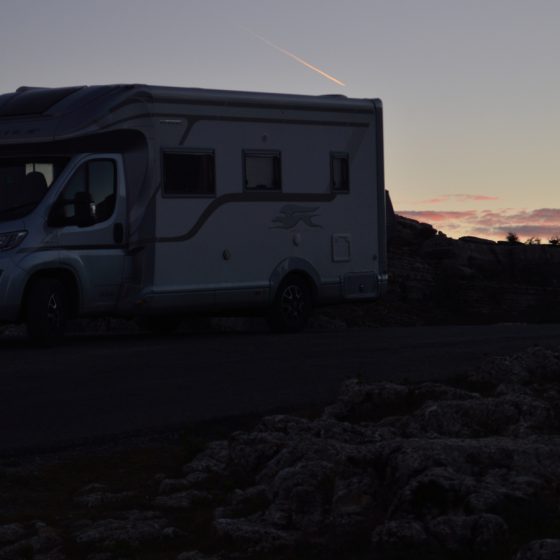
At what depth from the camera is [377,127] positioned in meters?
22.5

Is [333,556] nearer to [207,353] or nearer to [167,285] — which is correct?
[207,353]

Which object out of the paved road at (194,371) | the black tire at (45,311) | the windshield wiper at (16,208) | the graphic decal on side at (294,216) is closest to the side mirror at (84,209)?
the windshield wiper at (16,208)

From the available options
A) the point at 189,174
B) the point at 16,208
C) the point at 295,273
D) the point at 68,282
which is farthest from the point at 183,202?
the point at 295,273

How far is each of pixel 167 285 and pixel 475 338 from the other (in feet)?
13.8

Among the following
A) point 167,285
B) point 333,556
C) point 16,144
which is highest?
point 16,144

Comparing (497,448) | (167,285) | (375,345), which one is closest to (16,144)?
(167,285)

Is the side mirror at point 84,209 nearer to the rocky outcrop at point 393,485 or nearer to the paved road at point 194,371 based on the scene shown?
the paved road at point 194,371

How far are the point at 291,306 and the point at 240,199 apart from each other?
1.93 m

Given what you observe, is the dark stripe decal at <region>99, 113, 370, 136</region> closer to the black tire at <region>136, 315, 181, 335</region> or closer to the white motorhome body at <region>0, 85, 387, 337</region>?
the white motorhome body at <region>0, 85, 387, 337</region>

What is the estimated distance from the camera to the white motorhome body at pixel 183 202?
61.2ft

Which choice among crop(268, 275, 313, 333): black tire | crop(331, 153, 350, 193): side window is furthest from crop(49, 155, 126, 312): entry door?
crop(331, 153, 350, 193): side window

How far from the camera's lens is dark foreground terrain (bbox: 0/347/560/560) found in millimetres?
7004

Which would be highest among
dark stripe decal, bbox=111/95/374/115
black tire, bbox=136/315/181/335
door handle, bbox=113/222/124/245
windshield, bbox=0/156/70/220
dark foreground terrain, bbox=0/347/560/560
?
dark stripe decal, bbox=111/95/374/115

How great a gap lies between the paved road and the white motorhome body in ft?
2.36
